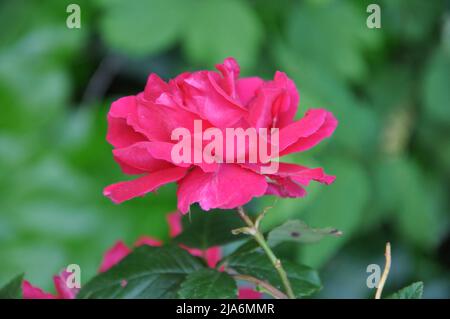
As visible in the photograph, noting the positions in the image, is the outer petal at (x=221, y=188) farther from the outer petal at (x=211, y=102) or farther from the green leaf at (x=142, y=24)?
the green leaf at (x=142, y=24)

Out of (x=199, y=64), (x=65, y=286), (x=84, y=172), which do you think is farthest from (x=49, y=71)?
(x=65, y=286)

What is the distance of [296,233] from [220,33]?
0.68m

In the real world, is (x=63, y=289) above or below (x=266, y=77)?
below

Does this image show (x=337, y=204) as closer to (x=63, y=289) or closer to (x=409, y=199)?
(x=409, y=199)

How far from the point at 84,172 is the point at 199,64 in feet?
0.88

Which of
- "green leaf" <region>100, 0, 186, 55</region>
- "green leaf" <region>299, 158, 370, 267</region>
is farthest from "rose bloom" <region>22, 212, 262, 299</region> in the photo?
"green leaf" <region>100, 0, 186, 55</region>

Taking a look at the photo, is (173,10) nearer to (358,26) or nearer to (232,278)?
(358,26)

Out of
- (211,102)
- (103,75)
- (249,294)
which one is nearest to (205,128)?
(211,102)

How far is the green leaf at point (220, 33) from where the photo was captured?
3.42ft

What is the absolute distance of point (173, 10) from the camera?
107 cm

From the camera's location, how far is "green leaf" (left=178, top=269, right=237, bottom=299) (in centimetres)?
37

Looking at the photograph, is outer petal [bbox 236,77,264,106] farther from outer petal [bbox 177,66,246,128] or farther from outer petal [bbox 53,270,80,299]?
outer petal [bbox 53,270,80,299]

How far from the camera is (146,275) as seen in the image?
415 mm

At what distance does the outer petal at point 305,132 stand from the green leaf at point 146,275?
0.31 feet
